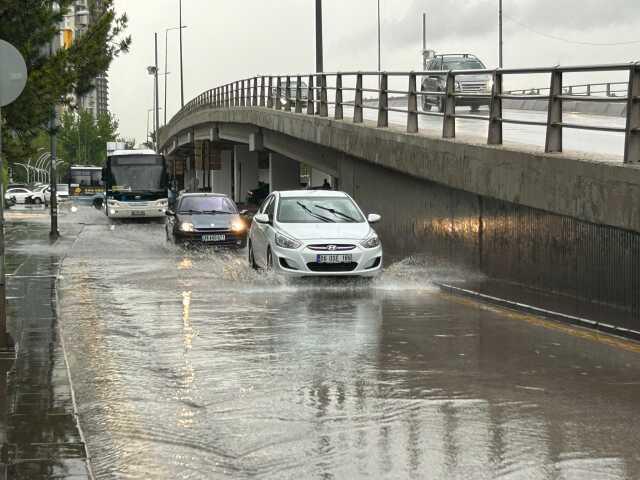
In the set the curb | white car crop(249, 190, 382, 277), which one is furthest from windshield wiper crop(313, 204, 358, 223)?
the curb

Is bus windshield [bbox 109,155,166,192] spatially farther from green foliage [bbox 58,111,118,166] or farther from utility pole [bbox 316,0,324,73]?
green foliage [bbox 58,111,118,166]

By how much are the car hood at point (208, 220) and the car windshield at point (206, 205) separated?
1.55 feet

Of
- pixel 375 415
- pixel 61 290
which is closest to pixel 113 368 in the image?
pixel 375 415

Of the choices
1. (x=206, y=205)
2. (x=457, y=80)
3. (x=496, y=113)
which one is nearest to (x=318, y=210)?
(x=496, y=113)

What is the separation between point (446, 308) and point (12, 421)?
27.0 feet

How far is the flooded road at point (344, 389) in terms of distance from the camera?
6.77 metres

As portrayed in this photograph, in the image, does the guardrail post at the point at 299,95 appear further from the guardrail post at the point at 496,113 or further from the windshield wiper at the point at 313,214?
the guardrail post at the point at 496,113

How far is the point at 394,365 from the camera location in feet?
33.7

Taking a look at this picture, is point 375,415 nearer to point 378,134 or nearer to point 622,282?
point 622,282

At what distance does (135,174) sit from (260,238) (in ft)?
97.7

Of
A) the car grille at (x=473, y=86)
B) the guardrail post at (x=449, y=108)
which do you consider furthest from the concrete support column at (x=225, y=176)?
the guardrail post at (x=449, y=108)

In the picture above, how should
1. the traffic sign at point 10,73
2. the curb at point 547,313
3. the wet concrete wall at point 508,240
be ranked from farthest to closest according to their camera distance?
the wet concrete wall at point 508,240 → the curb at point 547,313 → the traffic sign at point 10,73

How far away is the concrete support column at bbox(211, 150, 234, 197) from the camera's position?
253 ft

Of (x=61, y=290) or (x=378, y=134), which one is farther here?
(x=378, y=134)
